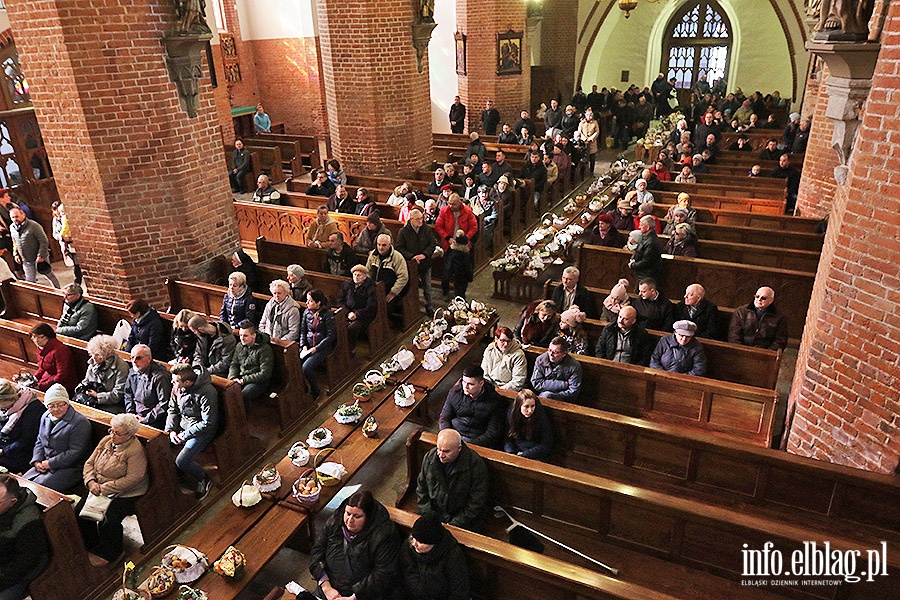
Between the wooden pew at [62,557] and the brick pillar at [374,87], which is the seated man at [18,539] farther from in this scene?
the brick pillar at [374,87]

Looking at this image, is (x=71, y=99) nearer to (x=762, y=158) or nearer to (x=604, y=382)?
(x=604, y=382)

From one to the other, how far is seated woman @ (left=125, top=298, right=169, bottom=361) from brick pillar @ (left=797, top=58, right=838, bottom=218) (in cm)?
937

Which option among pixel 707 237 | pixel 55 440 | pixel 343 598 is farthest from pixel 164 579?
pixel 707 237

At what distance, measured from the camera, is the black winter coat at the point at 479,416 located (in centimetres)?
529

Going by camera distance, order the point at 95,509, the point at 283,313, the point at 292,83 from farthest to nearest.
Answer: the point at 292,83
the point at 283,313
the point at 95,509

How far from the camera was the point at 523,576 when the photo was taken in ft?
13.0

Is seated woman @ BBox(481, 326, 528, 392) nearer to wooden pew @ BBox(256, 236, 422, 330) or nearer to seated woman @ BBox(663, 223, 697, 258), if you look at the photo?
wooden pew @ BBox(256, 236, 422, 330)

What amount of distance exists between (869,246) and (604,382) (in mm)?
2457

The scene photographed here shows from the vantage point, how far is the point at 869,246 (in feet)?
14.3

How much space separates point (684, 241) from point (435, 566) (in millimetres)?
6011

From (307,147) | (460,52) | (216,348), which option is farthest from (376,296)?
(460,52)

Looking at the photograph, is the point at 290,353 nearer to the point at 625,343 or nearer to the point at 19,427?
the point at 19,427

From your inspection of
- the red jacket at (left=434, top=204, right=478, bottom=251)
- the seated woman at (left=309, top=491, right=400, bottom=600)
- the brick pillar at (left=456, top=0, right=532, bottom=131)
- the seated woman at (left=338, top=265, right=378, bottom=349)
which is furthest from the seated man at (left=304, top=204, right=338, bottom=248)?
→ the brick pillar at (left=456, top=0, right=532, bottom=131)

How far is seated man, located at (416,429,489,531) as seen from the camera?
459 cm
